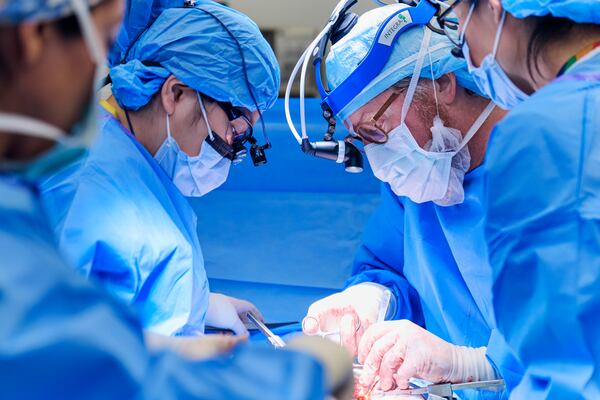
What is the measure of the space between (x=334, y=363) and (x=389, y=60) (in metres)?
1.21

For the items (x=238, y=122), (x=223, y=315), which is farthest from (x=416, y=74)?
(x=223, y=315)

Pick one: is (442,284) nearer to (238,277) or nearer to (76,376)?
(238,277)

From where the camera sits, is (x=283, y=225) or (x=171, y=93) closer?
(x=171, y=93)

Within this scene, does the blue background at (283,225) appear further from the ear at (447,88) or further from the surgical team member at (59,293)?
the surgical team member at (59,293)

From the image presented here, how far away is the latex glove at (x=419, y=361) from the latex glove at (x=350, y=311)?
0.79 ft

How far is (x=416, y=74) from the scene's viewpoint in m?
1.92

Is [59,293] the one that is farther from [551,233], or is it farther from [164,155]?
[164,155]

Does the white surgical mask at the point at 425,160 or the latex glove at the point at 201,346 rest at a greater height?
the latex glove at the point at 201,346

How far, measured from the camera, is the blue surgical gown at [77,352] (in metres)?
0.65

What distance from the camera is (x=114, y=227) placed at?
5.57ft

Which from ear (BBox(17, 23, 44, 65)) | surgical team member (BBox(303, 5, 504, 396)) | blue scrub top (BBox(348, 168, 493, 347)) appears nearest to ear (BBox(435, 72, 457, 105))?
surgical team member (BBox(303, 5, 504, 396))

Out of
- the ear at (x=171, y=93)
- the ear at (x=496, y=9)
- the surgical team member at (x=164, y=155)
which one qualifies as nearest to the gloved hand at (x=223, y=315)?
the surgical team member at (x=164, y=155)

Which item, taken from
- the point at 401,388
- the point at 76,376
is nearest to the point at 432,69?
the point at 401,388

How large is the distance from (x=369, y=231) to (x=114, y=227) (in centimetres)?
110
